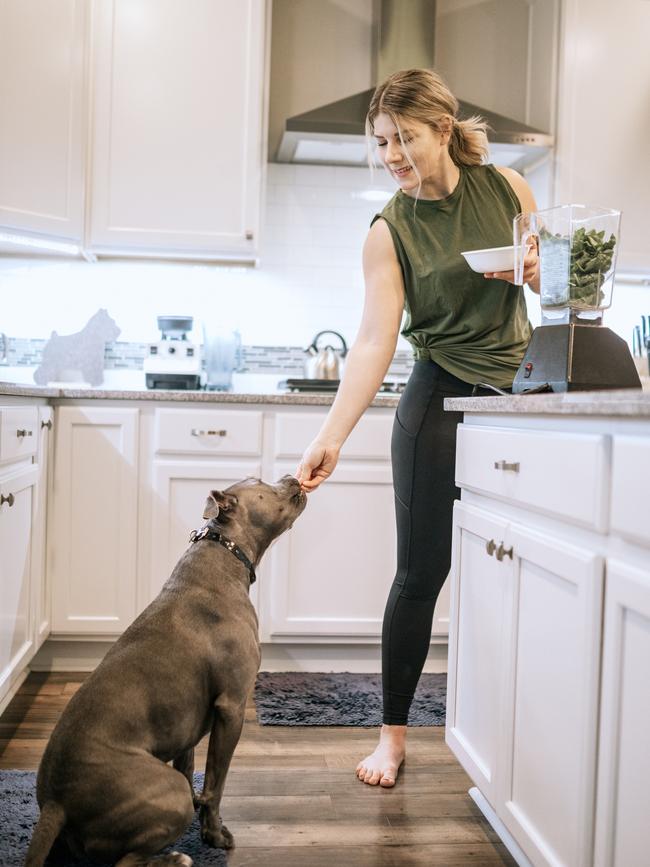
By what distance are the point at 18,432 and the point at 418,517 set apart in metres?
1.13

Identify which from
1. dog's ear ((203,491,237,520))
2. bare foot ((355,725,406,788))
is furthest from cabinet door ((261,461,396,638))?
dog's ear ((203,491,237,520))

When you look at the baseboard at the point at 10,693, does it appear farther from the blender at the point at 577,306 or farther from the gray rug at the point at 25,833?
the blender at the point at 577,306

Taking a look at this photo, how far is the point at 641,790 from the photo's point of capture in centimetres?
108

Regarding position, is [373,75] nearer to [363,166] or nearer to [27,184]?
[363,166]

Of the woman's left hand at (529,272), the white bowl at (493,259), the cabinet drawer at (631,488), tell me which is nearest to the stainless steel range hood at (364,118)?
the woman's left hand at (529,272)

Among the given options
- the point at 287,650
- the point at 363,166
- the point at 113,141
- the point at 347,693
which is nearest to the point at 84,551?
the point at 287,650

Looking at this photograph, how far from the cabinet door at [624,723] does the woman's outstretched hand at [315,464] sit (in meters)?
0.95

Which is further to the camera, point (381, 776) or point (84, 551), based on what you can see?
point (84, 551)

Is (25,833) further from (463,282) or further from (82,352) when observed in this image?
(82,352)

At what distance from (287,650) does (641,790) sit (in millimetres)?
2122

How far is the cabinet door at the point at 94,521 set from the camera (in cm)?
296

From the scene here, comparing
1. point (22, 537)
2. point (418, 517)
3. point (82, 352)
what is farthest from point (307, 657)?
point (82, 352)

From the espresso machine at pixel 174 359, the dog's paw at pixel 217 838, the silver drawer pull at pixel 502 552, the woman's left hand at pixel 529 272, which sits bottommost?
the dog's paw at pixel 217 838

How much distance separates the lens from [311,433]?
2986 mm
